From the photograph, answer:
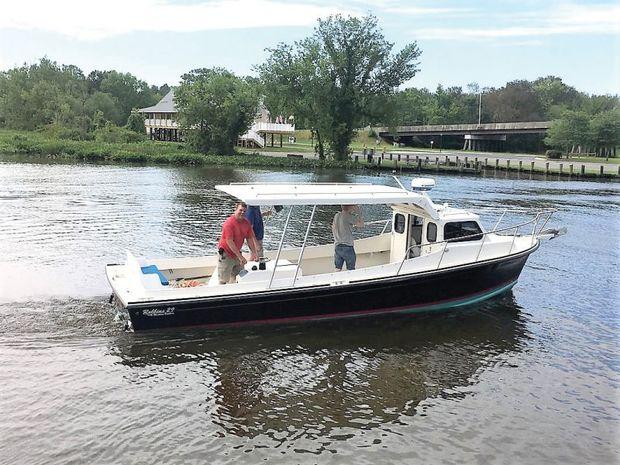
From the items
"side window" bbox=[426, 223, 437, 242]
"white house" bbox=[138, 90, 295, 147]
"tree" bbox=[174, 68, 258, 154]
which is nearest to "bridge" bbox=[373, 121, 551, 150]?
"white house" bbox=[138, 90, 295, 147]

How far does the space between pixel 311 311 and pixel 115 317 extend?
408 cm

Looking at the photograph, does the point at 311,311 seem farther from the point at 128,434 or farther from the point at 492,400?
the point at 128,434

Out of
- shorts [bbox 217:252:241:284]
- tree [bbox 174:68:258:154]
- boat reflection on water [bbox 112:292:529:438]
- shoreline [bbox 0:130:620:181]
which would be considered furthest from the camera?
tree [bbox 174:68:258:154]

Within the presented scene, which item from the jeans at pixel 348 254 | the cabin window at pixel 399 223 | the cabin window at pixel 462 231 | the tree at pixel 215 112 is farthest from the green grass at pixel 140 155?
the jeans at pixel 348 254

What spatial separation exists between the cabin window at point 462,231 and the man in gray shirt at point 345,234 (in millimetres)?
2139

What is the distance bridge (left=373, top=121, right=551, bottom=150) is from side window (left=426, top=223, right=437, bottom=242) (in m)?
72.8

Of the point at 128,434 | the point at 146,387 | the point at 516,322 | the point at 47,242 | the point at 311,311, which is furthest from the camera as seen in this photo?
the point at 47,242

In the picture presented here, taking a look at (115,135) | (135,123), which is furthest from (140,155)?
(135,123)

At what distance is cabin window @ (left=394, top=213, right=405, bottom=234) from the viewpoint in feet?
48.8

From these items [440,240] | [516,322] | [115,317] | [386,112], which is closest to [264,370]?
[115,317]

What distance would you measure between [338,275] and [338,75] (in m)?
52.5

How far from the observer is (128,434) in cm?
858

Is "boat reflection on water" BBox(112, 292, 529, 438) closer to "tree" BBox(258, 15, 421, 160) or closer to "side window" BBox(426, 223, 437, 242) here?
"side window" BBox(426, 223, 437, 242)

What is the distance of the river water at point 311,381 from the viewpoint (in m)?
8.52
